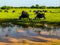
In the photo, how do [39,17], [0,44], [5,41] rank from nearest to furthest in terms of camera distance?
1. [0,44]
2. [5,41]
3. [39,17]

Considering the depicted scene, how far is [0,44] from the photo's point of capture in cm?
1487

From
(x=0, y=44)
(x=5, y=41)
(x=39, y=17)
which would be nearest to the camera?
(x=0, y=44)

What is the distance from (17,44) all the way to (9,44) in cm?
55

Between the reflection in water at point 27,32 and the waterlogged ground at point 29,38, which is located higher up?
the waterlogged ground at point 29,38

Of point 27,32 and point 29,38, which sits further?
point 27,32

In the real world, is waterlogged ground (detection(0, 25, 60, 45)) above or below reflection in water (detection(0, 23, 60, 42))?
above

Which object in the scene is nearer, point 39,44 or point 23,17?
point 39,44

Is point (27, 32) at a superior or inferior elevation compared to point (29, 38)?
inferior

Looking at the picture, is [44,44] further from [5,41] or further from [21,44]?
[5,41]

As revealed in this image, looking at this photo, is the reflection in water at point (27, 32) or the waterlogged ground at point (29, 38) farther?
the reflection in water at point (27, 32)

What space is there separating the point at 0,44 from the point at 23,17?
19.3 m

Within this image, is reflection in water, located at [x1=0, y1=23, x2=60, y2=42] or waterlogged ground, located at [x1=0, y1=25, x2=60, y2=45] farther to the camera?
reflection in water, located at [x1=0, y1=23, x2=60, y2=42]

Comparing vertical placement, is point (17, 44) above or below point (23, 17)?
above

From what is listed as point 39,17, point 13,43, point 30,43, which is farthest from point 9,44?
point 39,17
